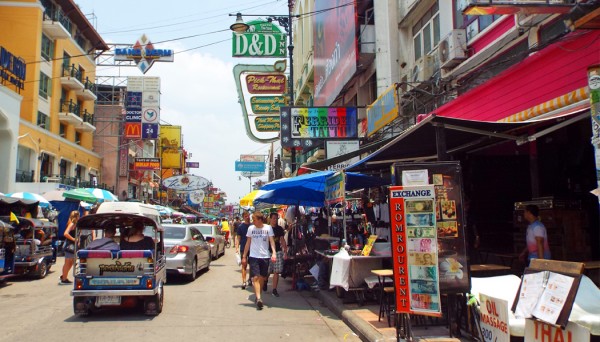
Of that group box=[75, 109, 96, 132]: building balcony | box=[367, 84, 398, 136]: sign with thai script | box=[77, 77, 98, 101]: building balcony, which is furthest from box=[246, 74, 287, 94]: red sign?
box=[77, 77, 98, 101]: building balcony

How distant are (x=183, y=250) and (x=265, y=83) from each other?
51.4ft

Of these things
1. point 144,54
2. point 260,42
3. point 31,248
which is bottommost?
point 31,248

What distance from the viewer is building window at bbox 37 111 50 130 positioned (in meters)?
32.8

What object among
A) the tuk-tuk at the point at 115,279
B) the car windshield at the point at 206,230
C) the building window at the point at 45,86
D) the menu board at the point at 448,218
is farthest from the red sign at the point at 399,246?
the building window at the point at 45,86

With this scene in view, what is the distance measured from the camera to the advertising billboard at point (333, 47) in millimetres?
17641

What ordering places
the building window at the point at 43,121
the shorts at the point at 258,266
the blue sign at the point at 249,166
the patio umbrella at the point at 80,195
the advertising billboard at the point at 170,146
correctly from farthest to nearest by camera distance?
the advertising billboard at the point at 170,146
the blue sign at the point at 249,166
the building window at the point at 43,121
the patio umbrella at the point at 80,195
the shorts at the point at 258,266

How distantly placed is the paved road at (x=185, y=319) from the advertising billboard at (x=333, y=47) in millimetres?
10010

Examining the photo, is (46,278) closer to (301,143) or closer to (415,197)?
(301,143)

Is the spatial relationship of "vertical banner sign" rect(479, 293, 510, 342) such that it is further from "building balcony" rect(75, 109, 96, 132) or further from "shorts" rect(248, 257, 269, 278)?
"building balcony" rect(75, 109, 96, 132)

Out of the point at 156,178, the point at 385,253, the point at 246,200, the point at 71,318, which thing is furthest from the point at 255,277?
the point at 156,178

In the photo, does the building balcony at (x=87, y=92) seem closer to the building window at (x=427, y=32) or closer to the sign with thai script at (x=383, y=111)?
the sign with thai script at (x=383, y=111)

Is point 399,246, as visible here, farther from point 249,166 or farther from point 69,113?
point 249,166

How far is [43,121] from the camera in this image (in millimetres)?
33438

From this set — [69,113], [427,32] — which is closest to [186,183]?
[69,113]
